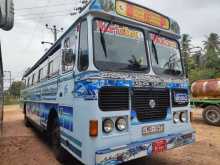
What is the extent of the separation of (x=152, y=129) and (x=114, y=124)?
821 mm

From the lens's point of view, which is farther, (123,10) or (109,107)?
(123,10)

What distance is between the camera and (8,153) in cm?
716

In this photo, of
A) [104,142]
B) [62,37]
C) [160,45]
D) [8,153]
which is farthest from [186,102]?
[8,153]

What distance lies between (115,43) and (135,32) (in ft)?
1.86

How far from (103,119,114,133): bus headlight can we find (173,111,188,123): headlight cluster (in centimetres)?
155

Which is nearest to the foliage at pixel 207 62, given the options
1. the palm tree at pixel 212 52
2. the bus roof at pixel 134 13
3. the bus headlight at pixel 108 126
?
the palm tree at pixel 212 52

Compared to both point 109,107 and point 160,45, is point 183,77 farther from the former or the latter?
point 109,107

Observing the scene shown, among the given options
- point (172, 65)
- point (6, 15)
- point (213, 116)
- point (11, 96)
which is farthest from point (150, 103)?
point (11, 96)

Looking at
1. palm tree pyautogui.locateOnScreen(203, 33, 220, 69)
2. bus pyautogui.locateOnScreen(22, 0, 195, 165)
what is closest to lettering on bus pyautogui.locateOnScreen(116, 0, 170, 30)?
bus pyautogui.locateOnScreen(22, 0, 195, 165)

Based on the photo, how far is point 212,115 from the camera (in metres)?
11.6

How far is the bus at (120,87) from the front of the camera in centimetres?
404

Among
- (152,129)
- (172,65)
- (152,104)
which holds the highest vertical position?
(172,65)

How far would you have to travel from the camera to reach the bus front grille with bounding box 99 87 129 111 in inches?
159

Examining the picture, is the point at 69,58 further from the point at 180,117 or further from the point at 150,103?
the point at 180,117
